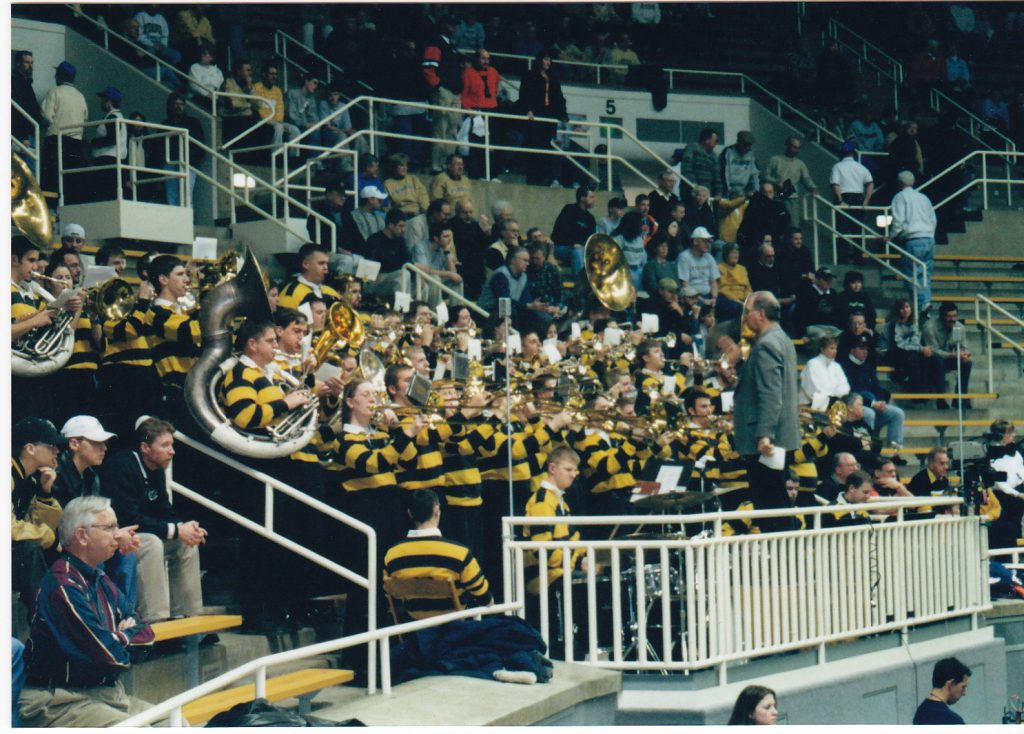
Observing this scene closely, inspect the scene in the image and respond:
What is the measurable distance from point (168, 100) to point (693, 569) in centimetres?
689

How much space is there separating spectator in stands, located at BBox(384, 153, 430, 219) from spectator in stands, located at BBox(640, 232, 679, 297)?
6.47 feet

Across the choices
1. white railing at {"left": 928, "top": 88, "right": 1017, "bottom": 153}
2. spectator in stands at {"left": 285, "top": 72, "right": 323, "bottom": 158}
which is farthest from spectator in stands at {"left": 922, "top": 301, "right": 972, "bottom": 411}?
spectator in stands at {"left": 285, "top": 72, "right": 323, "bottom": 158}

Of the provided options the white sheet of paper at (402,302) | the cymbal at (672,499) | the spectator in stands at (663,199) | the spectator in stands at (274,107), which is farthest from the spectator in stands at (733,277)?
the cymbal at (672,499)

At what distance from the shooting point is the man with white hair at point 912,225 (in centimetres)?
1778

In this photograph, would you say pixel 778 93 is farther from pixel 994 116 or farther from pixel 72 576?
pixel 72 576

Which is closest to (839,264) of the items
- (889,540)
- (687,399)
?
(687,399)

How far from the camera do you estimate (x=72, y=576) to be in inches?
→ 277

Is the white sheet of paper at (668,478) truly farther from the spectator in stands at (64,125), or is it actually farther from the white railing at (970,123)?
the white railing at (970,123)

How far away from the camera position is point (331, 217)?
1457cm

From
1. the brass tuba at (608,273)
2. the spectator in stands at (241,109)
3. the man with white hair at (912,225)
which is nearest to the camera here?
the brass tuba at (608,273)

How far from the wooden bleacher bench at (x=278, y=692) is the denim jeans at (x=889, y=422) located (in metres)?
7.10

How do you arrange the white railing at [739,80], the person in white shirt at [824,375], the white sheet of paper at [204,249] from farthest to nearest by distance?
1. the white railing at [739,80]
2. the person in white shirt at [824,375]
3. the white sheet of paper at [204,249]

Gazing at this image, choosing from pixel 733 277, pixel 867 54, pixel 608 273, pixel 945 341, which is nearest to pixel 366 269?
pixel 608 273

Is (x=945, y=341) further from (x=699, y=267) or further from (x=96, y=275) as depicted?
(x=96, y=275)
